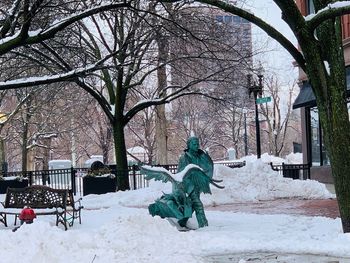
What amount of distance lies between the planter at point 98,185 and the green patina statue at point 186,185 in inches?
342

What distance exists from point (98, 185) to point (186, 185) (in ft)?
30.5

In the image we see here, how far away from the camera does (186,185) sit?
9547 millimetres

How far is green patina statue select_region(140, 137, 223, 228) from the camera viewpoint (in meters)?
9.51

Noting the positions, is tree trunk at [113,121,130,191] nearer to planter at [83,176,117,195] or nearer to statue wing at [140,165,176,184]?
planter at [83,176,117,195]

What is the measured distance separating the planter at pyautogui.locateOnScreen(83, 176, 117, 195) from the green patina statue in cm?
868

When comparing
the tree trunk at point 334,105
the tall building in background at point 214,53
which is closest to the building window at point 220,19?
the tall building in background at point 214,53

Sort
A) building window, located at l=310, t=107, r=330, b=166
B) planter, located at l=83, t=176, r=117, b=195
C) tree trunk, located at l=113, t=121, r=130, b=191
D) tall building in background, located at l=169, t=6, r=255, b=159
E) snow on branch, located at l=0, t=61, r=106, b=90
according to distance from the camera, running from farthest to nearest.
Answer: building window, located at l=310, t=107, r=330, b=166 → planter, located at l=83, t=176, r=117, b=195 → tree trunk, located at l=113, t=121, r=130, b=191 → tall building in background, located at l=169, t=6, r=255, b=159 → snow on branch, located at l=0, t=61, r=106, b=90

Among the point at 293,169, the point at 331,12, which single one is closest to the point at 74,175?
the point at 293,169

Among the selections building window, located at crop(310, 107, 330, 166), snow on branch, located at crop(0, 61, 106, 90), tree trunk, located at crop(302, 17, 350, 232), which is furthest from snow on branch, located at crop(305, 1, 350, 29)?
building window, located at crop(310, 107, 330, 166)

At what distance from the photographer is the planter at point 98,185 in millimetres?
18250

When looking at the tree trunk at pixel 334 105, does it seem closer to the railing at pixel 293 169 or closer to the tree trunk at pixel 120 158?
the tree trunk at pixel 120 158

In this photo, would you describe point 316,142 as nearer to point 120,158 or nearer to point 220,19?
point 220,19

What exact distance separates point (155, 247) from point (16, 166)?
5680 centimetres

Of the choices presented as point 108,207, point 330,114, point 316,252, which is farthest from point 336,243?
point 108,207
